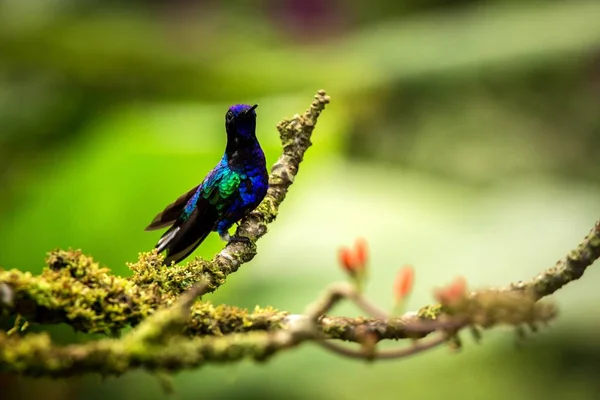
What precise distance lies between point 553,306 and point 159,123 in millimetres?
4113

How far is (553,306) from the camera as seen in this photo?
0.83 meters

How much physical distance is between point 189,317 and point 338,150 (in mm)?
3626

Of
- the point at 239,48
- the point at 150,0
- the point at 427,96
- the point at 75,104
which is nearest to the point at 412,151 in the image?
the point at 427,96

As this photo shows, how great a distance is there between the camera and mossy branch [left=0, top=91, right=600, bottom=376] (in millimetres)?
811

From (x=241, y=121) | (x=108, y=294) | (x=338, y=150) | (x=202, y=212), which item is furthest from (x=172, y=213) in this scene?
(x=338, y=150)

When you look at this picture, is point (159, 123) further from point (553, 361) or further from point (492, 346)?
point (553, 361)

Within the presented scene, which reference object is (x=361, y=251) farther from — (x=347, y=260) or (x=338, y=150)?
(x=338, y=150)

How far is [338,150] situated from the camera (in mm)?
4613

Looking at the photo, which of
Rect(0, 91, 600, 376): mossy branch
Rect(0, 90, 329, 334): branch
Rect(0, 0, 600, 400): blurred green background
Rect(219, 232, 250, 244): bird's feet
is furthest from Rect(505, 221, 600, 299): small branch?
Rect(0, 0, 600, 400): blurred green background

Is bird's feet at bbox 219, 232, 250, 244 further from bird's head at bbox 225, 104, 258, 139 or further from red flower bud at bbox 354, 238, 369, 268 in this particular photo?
red flower bud at bbox 354, 238, 369, 268

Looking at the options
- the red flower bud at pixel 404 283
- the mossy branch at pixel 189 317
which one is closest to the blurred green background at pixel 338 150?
the mossy branch at pixel 189 317

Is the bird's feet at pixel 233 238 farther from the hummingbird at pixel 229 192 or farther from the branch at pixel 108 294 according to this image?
the branch at pixel 108 294

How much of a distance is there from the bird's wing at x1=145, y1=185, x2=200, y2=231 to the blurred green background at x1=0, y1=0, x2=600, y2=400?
11.7 inches

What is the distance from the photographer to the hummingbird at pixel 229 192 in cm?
134
